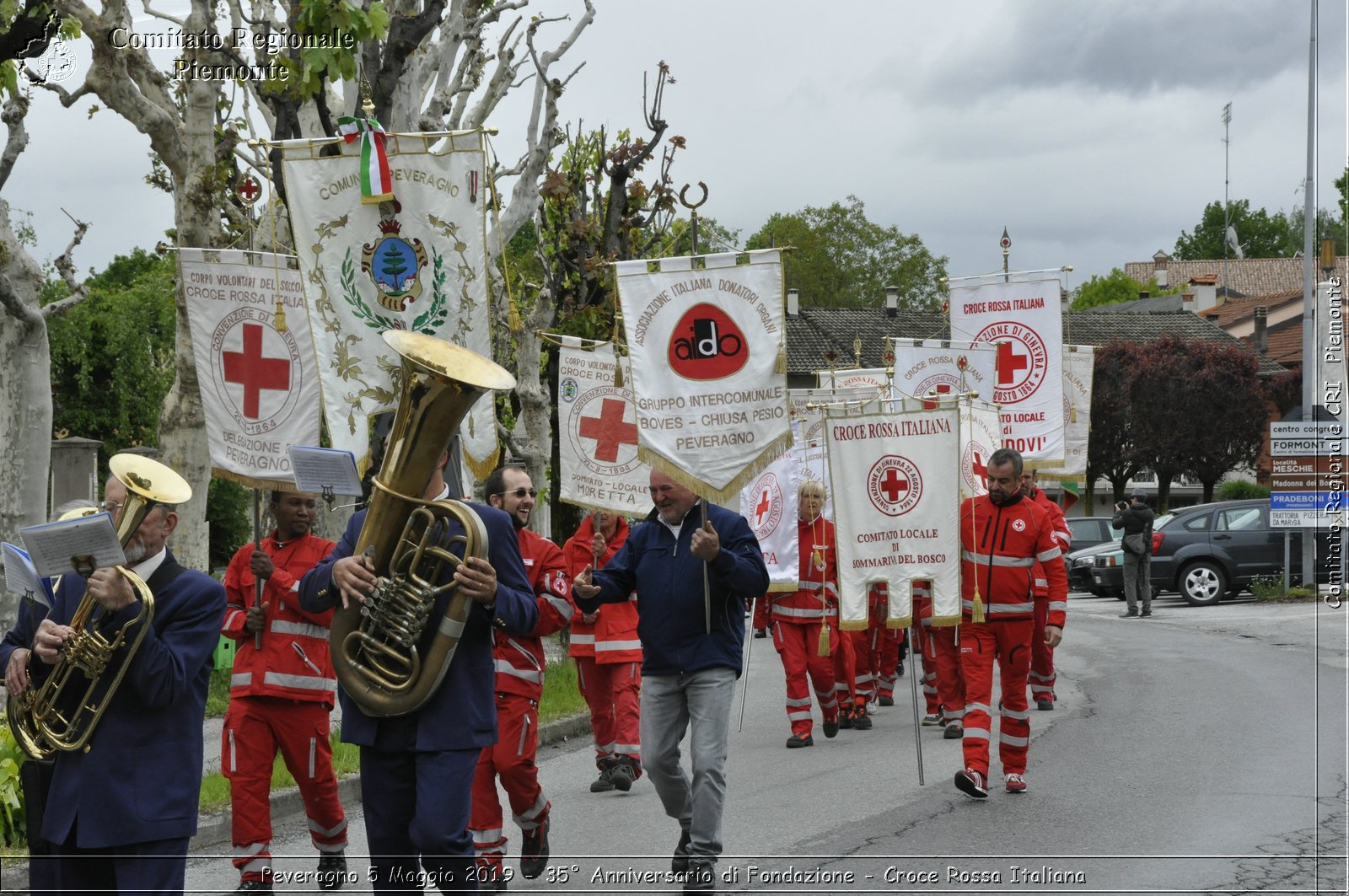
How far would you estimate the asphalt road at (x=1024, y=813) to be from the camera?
7.26 metres

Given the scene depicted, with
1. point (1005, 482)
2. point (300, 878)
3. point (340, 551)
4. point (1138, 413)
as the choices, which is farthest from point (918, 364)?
point (1138, 413)

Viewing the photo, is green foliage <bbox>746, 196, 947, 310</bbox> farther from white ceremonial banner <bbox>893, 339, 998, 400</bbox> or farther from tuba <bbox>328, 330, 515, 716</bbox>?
tuba <bbox>328, 330, 515, 716</bbox>

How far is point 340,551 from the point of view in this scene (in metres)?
5.89

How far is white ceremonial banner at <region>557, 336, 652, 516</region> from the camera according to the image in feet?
38.5

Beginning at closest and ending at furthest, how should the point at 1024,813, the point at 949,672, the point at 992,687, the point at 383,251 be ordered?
the point at 383,251 → the point at 1024,813 → the point at 992,687 → the point at 949,672

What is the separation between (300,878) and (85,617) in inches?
124

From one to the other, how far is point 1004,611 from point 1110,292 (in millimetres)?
82441

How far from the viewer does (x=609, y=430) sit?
12.0 m

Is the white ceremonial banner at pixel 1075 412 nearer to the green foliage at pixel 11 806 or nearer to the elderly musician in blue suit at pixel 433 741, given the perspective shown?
the green foliage at pixel 11 806

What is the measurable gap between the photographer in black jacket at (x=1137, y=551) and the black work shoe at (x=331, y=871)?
17328 millimetres

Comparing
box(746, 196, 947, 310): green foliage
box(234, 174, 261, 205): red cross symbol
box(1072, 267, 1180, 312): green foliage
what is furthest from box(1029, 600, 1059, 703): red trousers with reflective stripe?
box(1072, 267, 1180, 312): green foliage

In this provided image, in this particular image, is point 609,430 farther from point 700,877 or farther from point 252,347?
point 700,877

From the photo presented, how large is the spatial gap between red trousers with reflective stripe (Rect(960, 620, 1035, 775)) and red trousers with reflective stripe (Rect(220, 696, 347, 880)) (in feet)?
12.3

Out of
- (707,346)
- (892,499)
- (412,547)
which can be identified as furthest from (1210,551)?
(412,547)
